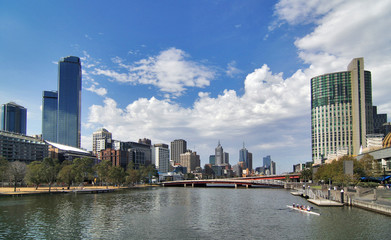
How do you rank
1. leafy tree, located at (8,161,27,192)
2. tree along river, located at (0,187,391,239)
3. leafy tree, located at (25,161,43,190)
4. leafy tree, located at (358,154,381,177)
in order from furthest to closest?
leafy tree, located at (25,161,43,190), leafy tree, located at (8,161,27,192), leafy tree, located at (358,154,381,177), tree along river, located at (0,187,391,239)

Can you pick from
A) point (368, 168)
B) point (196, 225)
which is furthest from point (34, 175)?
point (368, 168)

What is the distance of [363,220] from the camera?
6444 cm

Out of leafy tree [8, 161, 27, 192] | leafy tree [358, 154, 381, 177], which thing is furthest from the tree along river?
leafy tree [8, 161, 27, 192]

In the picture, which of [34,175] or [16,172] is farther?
[34,175]

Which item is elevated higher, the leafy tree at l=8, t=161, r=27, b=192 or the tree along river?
the leafy tree at l=8, t=161, r=27, b=192

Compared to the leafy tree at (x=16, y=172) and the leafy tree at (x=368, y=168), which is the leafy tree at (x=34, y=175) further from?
the leafy tree at (x=368, y=168)

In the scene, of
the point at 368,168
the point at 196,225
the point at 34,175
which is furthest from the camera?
the point at 34,175

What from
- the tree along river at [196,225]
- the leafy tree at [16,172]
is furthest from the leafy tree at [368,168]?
the leafy tree at [16,172]

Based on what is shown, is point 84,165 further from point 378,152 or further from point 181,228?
point 378,152

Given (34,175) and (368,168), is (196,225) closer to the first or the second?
(368,168)

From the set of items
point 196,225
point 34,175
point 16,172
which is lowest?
point 196,225

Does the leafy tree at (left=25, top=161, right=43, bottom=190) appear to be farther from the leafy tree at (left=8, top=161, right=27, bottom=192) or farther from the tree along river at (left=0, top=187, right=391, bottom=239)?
the tree along river at (left=0, top=187, right=391, bottom=239)

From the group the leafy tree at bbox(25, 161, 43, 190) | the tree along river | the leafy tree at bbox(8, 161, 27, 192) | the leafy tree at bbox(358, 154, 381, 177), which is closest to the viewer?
the tree along river

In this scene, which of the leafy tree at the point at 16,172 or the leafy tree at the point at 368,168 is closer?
the leafy tree at the point at 368,168
